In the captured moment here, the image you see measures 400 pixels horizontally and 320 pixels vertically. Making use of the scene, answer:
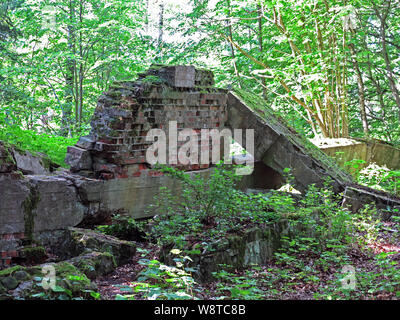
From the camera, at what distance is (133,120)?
6.19 meters

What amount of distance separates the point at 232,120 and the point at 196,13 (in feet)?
15.5

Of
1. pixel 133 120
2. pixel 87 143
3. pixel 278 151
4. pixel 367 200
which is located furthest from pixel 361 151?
pixel 87 143

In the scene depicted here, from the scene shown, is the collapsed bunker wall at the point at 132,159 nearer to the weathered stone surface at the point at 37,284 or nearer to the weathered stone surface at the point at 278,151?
the weathered stone surface at the point at 278,151

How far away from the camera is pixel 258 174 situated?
8.32 metres

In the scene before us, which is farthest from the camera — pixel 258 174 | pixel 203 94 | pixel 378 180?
pixel 378 180

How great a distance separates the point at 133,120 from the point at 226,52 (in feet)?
33.5

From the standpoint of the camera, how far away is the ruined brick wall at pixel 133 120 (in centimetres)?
608

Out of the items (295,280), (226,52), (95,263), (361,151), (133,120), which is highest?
(226,52)

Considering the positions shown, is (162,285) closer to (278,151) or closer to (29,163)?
(29,163)

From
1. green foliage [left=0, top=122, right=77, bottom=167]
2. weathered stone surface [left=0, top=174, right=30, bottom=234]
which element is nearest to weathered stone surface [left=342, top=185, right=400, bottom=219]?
green foliage [left=0, top=122, right=77, bottom=167]

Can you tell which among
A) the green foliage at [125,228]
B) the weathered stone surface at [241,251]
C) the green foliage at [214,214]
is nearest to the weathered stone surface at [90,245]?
the green foliage at [214,214]

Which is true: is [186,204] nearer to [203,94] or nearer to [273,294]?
[273,294]

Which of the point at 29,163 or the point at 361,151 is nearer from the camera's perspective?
the point at 29,163
